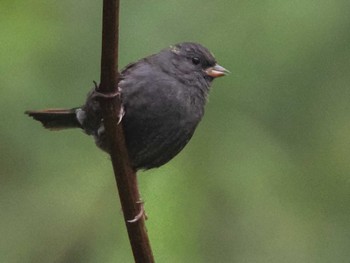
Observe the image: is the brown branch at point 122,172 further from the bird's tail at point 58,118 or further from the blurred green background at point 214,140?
the blurred green background at point 214,140

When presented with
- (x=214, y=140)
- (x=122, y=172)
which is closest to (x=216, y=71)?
(x=214, y=140)

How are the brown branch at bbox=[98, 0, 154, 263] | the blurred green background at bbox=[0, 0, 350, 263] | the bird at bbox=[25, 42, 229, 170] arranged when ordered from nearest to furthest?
the brown branch at bbox=[98, 0, 154, 263]
the bird at bbox=[25, 42, 229, 170]
the blurred green background at bbox=[0, 0, 350, 263]

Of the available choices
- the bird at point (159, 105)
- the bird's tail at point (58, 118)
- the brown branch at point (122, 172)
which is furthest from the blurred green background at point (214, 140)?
the brown branch at point (122, 172)

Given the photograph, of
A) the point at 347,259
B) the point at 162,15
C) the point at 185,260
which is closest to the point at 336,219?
the point at 347,259

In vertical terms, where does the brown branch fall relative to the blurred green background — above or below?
above

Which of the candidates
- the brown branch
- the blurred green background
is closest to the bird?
the blurred green background

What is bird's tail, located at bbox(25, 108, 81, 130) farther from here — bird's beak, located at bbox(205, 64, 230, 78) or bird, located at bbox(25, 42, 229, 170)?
bird's beak, located at bbox(205, 64, 230, 78)
